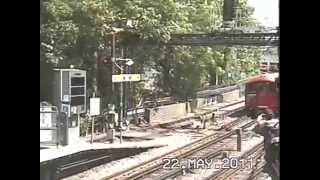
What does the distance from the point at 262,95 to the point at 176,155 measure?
0.32 metres

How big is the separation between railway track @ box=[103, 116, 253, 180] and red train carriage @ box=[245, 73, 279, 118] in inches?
1.9

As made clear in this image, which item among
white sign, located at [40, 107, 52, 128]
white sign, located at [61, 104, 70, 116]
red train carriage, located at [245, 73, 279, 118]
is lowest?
white sign, located at [40, 107, 52, 128]

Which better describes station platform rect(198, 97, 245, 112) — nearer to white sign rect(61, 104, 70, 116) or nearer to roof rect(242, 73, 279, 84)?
roof rect(242, 73, 279, 84)

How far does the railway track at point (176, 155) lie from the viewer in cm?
166

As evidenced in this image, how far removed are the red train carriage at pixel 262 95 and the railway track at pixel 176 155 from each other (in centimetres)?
5

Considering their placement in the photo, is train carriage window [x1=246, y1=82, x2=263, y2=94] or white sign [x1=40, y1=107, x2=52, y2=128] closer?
train carriage window [x1=246, y1=82, x2=263, y2=94]

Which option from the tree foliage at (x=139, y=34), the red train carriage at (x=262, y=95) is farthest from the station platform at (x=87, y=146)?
the red train carriage at (x=262, y=95)

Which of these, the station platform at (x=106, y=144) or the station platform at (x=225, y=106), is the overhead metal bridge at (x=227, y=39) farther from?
the station platform at (x=106, y=144)

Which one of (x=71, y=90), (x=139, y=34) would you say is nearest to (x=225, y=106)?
(x=139, y=34)

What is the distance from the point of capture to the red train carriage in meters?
1.61

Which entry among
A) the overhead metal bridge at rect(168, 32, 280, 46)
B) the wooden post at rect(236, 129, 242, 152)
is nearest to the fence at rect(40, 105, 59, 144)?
the overhead metal bridge at rect(168, 32, 280, 46)
